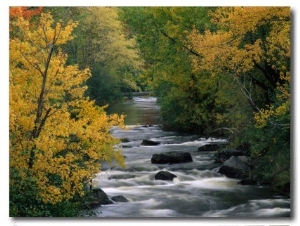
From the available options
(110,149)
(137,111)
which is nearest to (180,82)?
(137,111)

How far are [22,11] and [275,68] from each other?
140 inches

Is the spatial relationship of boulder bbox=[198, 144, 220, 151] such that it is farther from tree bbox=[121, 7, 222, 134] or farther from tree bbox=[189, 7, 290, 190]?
tree bbox=[189, 7, 290, 190]

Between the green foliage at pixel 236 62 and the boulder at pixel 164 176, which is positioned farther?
the boulder at pixel 164 176

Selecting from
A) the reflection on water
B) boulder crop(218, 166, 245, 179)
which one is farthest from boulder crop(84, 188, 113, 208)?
boulder crop(218, 166, 245, 179)

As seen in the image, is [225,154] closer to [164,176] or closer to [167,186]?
[164,176]

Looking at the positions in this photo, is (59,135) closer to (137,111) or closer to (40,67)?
(40,67)

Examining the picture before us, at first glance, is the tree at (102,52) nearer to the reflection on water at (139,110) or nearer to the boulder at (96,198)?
the reflection on water at (139,110)

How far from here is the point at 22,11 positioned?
723cm

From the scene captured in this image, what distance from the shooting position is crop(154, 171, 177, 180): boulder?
30.3ft

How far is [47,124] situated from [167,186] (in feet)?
8.04

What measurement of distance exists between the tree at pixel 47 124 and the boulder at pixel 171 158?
2.64m

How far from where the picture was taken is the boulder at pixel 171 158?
1003cm

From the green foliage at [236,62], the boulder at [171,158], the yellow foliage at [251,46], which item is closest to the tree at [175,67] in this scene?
the green foliage at [236,62]
